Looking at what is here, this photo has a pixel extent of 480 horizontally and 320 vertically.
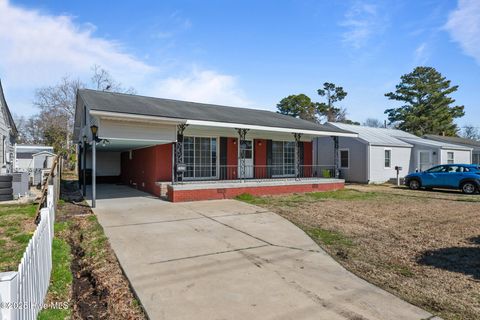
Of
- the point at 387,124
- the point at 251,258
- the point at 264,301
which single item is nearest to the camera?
the point at 264,301

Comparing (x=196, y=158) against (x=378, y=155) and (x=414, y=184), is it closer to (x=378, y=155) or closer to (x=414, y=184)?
(x=414, y=184)

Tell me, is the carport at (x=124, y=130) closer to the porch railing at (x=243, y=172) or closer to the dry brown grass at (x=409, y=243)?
the porch railing at (x=243, y=172)

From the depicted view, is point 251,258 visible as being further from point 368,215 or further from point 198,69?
point 198,69

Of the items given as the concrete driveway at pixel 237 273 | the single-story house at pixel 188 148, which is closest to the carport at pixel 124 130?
the single-story house at pixel 188 148

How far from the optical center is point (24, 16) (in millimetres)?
10477

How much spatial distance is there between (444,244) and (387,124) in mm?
45124

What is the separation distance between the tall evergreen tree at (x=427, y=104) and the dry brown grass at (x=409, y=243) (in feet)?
112

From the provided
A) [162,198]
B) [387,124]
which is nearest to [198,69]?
[162,198]

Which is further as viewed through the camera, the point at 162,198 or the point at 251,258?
the point at 162,198

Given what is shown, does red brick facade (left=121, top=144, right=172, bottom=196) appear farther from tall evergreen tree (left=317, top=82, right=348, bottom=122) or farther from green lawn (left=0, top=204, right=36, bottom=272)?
tall evergreen tree (left=317, top=82, right=348, bottom=122)

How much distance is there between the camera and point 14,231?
689cm

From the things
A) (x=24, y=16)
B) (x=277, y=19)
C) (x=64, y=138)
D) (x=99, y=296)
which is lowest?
(x=99, y=296)

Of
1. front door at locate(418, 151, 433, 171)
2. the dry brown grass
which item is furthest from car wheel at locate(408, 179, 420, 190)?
front door at locate(418, 151, 433, 171)

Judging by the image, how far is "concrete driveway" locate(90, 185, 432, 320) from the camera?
3557 millimetres
